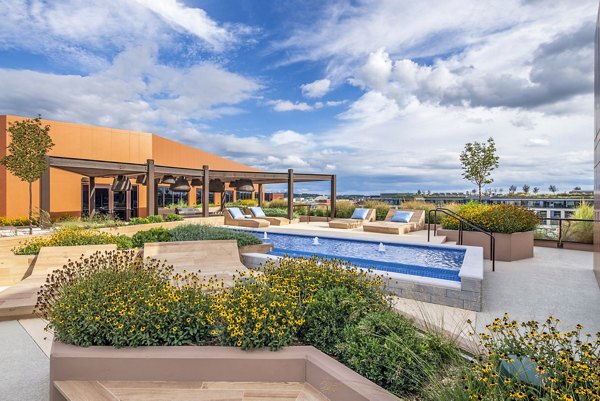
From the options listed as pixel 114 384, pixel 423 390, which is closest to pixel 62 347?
pixel 114 384

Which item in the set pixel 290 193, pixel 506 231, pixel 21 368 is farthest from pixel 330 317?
pixel 290 193

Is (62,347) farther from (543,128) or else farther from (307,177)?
(307,177)

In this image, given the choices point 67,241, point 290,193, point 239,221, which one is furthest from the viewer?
point 290,193

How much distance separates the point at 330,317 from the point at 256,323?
25.5 inches

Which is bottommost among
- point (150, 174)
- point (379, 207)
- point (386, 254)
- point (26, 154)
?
point (386, 254)

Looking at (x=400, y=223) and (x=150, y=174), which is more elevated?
(x=150, y=174)

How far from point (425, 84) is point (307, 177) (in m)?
8.88

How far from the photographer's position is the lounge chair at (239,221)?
47.9ft

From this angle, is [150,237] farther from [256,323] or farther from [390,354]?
[390,354]

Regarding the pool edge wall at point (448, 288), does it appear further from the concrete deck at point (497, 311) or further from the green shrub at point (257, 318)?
the green shrub at point (257, 318)

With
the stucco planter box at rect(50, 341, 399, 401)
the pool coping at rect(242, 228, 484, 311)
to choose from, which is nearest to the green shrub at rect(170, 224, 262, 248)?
the pool coping at rect(242, 228, 484, 311)

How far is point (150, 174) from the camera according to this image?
13539mm

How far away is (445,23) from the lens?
9352 mm

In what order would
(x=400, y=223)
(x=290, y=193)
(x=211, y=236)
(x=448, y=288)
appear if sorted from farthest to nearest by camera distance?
(x=290, y=193) → (x=400, y=223) → (x=211, y=236) → (x=448, y=288)
